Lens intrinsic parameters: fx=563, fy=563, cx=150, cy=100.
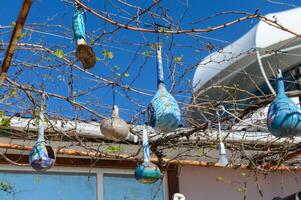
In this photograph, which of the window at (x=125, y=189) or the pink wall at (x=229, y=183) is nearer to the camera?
the window at (x=125, y=189)

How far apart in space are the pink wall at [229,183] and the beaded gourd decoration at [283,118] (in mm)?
2951

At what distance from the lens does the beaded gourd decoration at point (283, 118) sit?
2.78 m

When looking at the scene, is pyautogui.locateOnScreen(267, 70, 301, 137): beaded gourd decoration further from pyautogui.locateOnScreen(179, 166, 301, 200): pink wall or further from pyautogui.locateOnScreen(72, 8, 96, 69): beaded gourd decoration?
pyautogui.locateOnScreen(179, 166, 301, 200): pink wall

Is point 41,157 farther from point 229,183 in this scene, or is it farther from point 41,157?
point 229,183

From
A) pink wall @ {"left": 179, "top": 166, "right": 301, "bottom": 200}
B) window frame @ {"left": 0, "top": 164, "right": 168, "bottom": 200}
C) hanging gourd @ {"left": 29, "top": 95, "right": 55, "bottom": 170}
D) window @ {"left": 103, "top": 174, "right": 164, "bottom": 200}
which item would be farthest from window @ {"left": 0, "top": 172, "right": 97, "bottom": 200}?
hanging gourd @ {"left": 29, "top": 95, "right": 55, "bottom": 170}

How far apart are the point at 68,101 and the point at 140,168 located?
77cm

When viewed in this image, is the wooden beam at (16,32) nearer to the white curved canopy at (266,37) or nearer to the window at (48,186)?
the window at (48,186)

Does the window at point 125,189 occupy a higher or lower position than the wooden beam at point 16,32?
lower

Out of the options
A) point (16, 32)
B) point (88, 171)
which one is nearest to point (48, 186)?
point (88, 171)

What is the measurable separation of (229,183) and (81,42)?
401 cm

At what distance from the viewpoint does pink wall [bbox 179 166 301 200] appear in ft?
19.5

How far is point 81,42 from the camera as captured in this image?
2521mm

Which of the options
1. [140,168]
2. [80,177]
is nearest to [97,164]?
[80,177]

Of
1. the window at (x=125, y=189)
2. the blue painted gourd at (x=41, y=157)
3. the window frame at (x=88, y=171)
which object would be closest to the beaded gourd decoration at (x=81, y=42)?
the blue painted gourd at (x=41, y=157)
